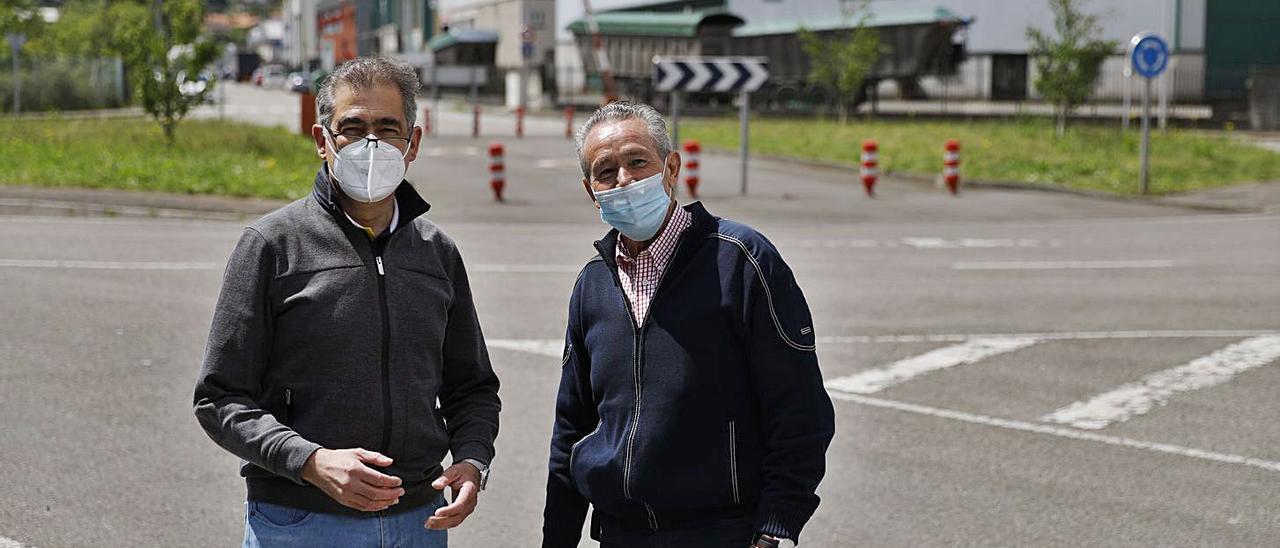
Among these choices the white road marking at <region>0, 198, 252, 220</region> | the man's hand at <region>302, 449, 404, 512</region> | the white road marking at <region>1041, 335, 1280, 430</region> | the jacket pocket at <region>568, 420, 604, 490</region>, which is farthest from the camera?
the white road marking at <region>0, 198, 252, 220</region>

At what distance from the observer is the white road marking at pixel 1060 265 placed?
15742 millimetres

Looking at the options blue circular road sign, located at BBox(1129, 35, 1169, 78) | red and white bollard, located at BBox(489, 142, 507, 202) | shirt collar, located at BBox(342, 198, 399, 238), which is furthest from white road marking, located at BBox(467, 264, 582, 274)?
blue circular road sign, located at BBox(1129, 35, 1169, 78)

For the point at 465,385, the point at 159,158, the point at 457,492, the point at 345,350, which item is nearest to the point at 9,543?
the point at 465,385

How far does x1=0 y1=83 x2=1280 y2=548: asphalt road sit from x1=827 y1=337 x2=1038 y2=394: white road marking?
0.03 meters

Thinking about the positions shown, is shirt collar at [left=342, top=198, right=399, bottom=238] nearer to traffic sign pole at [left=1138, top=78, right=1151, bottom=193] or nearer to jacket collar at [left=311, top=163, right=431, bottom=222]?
jacket collar at [left=311, top=163, right=431, bottom=222]

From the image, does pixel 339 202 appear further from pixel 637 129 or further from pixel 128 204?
pixel 128 204

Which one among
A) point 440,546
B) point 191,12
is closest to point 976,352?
point 440,546

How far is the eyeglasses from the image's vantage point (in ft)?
11.0

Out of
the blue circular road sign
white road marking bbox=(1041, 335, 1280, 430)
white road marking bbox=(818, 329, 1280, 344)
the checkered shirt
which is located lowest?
white road marking bbox=(1041, 335, 1280, 430)

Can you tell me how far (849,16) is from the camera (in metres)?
49.1

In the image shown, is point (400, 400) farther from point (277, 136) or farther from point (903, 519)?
point (277, 136)

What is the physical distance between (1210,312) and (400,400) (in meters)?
10.7

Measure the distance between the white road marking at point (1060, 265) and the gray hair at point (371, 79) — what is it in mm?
12762

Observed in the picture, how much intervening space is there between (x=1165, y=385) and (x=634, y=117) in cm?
704
